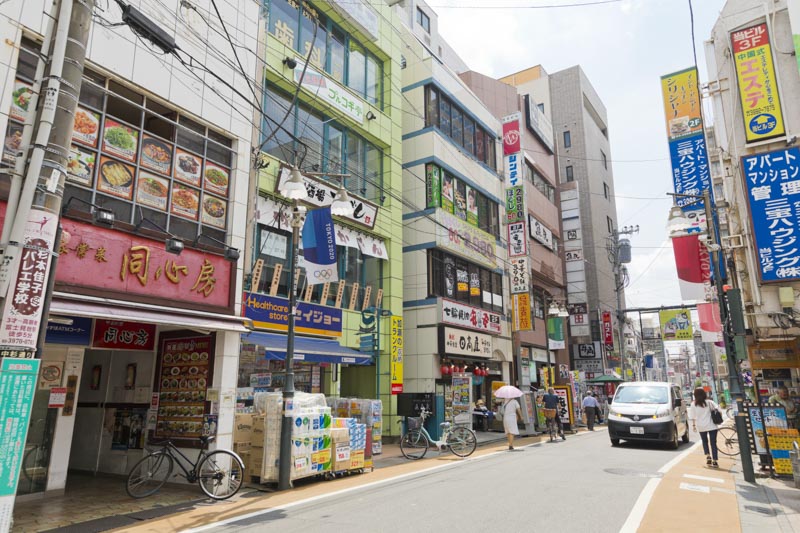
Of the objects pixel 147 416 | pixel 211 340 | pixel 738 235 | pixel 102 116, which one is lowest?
pixel 147 416

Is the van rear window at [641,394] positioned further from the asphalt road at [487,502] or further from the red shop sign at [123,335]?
the red shop sign at [123,335]

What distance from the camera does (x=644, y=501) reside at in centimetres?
816

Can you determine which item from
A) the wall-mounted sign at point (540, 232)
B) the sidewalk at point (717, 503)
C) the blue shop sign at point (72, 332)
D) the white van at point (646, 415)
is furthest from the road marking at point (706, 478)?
the wall-mounted sign at point (540, 232)

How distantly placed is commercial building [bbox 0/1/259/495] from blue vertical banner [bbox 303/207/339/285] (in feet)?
5.20

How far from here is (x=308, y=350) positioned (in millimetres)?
14711

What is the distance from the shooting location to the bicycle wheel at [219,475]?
945 cm

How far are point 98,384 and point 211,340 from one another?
3.91 meters

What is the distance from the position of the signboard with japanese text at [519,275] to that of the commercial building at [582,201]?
1583cm

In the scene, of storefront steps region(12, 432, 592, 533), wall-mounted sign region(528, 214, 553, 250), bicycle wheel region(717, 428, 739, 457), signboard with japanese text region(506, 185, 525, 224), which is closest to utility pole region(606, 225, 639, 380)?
wall-mounted sign region(528, 214, 553, 250)

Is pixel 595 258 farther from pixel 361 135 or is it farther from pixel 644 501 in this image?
pixel 644 501

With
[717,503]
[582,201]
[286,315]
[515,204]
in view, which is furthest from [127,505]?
[582,201]

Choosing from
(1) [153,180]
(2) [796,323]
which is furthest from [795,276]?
(1) [153,180]

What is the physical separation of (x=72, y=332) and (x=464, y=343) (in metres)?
16.2

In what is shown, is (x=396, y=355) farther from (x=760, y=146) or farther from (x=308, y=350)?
(x=760, y=146)
